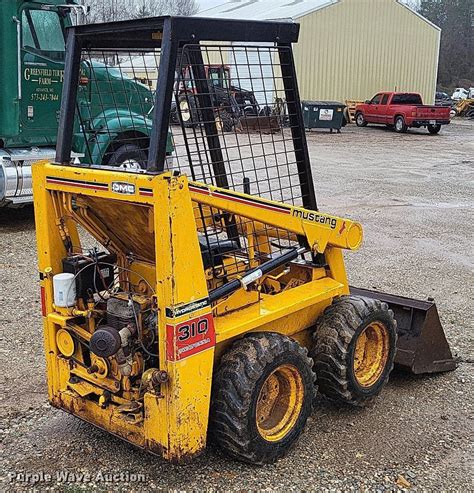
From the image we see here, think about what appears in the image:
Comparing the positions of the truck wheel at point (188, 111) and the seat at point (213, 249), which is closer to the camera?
the truck wheel at point (188, 111)

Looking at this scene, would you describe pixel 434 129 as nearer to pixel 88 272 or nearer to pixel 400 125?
pixel 400 125

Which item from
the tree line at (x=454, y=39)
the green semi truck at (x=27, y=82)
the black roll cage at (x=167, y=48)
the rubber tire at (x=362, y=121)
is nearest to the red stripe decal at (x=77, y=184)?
the black roll cage at (x=167, y=48)

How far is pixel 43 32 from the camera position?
9820 millimetres

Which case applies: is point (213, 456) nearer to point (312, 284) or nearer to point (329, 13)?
point (312, 284)

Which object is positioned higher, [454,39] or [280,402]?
[454,39]

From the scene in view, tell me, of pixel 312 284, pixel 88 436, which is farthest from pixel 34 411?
pixel 312 284

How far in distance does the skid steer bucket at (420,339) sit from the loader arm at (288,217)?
3.19 ft

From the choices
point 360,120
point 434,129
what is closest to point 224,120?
point 434,129

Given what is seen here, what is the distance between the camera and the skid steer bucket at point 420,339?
5211 millimetres

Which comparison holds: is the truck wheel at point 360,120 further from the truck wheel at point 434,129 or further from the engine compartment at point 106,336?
the engine compartment at point 106,336

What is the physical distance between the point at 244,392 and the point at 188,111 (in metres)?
1.58

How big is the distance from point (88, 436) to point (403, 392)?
2.22 m

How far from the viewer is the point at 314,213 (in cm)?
446

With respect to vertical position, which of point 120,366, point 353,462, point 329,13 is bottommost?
point 353,462
